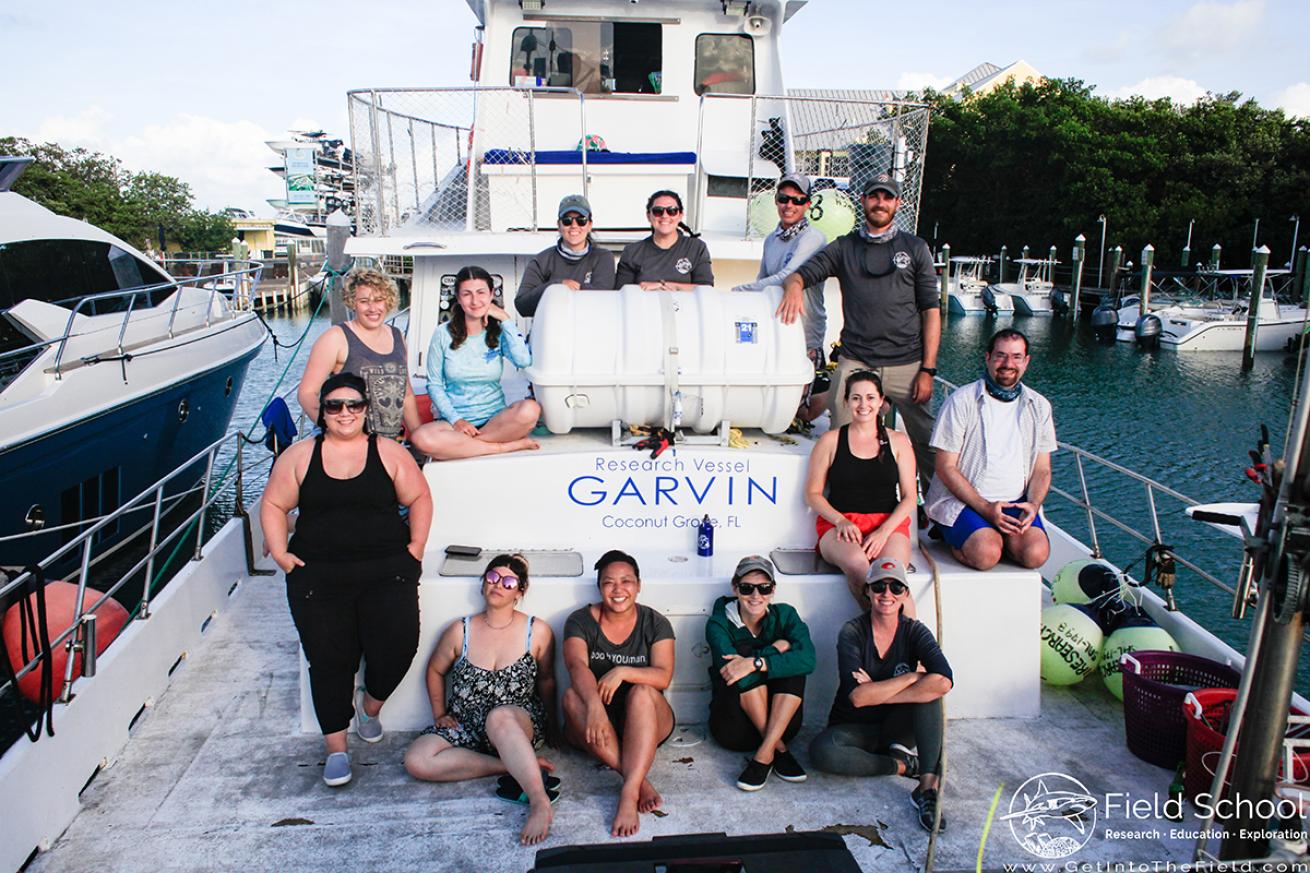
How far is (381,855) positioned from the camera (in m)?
3.88

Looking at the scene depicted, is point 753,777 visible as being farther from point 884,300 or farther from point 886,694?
point 884,300

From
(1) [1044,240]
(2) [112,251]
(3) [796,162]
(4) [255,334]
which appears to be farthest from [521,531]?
(1) [1044,240]

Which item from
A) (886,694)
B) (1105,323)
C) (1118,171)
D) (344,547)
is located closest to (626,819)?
(886,694)

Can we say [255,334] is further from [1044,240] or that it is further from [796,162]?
[1044,240]

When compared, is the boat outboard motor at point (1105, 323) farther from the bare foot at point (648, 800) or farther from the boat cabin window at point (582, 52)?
the bare foot at point (648, 800)

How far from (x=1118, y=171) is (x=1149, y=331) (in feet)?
48.5

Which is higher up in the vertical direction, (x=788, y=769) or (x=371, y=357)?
(x=371, y=357)

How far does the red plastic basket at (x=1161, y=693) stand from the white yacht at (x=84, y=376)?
8.11m

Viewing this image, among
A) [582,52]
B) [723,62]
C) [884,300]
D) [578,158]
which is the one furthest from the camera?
[723,62]

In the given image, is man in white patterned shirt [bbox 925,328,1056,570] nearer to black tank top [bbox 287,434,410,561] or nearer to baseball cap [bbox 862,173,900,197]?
baseball cap [bbox 862,173,900,197]

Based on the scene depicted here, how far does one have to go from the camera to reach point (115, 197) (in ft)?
149

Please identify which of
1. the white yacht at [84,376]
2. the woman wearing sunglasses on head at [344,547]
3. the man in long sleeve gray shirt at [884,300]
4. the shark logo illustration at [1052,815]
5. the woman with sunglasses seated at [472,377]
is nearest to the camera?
the shark logo illustration at [1052,815]

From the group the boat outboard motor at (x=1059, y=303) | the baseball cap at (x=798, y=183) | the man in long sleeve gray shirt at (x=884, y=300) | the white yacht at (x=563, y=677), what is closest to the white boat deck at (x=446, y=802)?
the white yacht at (x=563, y=677)

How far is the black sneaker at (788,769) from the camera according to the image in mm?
4379
